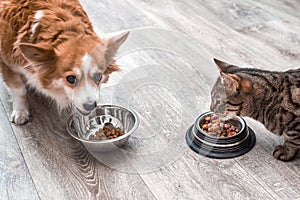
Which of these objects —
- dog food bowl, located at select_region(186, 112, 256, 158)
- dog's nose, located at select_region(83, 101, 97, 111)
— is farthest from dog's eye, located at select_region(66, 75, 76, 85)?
dog food bowl, located at select_region(186, 112, 256, 158)

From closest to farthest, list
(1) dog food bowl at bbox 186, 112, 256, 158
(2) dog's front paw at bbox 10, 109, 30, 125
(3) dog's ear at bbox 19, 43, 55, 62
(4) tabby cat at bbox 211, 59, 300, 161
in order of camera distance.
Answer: (3) dog's ear at bbox 19, 43, 55, 62 < (4) tabby cat at bbox 211, 59, 300, 161 < (1) dog food bowl at bbox 186, 112, 256, 158 < (2) dog's front paw at bbox 10, 109, 30, 125

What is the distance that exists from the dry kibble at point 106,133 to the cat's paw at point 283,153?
2.39ft

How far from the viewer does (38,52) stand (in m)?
1.87

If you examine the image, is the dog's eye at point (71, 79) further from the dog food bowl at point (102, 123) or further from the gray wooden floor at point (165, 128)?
the gray wooden floor at point (165, 128)

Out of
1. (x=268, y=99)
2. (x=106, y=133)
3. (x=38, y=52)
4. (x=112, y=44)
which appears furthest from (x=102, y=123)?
(x=268, y=99)

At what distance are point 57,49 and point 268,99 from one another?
95cm

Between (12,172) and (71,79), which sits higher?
(71,79)

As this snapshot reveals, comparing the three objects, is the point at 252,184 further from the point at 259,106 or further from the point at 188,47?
the point at 188,47

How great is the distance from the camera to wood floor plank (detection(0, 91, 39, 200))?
6.32 ft

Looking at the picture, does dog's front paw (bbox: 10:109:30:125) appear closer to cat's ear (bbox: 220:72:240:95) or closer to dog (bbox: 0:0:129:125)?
dog (bbox: 0:0:129:125)

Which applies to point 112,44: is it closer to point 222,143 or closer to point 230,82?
point 230,82

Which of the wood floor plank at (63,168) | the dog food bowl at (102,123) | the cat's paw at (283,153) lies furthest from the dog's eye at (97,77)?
the cat's paw at (283,153)

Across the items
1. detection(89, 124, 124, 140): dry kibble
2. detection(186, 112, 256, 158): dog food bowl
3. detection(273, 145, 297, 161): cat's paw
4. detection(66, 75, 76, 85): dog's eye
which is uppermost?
detection(66, 75, 76, 85): dog's eye

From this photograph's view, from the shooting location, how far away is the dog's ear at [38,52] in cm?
183
